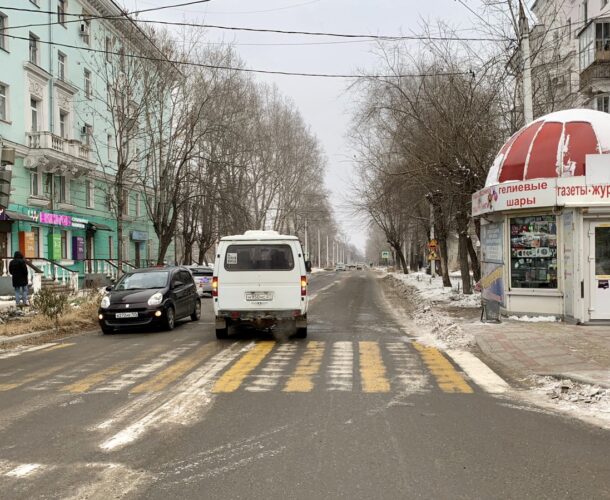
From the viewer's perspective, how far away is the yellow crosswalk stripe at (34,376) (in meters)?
7.77

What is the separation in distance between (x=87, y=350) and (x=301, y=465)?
7787mm

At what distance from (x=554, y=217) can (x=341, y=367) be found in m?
6.83

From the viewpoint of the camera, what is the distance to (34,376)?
27.8 ft

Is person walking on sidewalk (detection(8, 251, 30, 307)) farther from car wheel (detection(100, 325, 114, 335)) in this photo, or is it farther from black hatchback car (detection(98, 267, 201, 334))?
car wheel (detection(100, 325, 114, 335))

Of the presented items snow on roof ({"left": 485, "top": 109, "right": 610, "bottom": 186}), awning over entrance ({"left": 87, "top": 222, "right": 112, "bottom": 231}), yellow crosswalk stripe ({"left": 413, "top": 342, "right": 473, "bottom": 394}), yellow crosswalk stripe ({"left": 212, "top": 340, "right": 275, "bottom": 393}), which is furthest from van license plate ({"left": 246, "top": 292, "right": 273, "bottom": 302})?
awning over entrance ({"left": 87, "top": 222, "right": 112, "bottom": 231})

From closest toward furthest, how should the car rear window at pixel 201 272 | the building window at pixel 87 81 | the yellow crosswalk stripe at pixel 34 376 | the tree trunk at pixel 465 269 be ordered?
the yellow crosswalk stripe at pixel 34 376 < the tree trunk at pixel 465 269 < the car rear window at pixel 201 272 < the building window at pixel 87 81

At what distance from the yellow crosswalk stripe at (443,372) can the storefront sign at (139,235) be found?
30.9 metres

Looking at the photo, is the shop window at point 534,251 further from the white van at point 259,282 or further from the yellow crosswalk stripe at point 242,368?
the yellow crosswalk stripe at point 242,368

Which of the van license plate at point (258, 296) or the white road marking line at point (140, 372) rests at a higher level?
the van license plate at point (258, 296)

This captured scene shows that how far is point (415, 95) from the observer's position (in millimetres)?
18672

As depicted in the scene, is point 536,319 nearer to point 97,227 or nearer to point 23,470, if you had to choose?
point 23,470

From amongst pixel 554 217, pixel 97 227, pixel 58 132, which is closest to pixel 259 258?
pixel 554 217

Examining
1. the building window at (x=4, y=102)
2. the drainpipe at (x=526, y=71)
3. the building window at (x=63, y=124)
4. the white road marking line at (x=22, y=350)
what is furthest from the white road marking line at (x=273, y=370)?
the building window at (x=63, y=124)

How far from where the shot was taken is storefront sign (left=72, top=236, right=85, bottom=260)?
30547 millimetres
